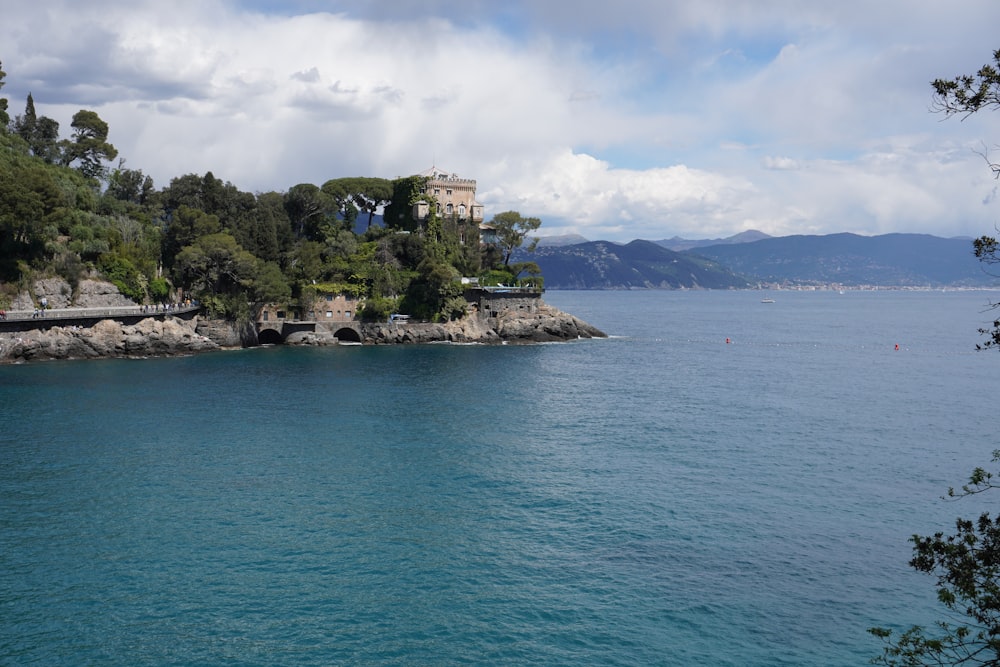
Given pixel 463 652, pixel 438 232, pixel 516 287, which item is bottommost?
pixel 463 652

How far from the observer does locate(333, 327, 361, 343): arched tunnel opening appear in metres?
93.1

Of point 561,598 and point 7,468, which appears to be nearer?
point 561,598

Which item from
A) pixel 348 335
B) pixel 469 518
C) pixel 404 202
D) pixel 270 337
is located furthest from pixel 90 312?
pixel 469 518

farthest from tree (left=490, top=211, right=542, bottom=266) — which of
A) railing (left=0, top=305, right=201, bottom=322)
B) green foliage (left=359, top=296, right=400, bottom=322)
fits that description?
railing (left=0, top=305, right=201, bottom=322)

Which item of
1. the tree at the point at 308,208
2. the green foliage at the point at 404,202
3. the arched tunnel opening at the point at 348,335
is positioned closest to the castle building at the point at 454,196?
the green foliage at the point at 404,202

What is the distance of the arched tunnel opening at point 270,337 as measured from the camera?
298ft

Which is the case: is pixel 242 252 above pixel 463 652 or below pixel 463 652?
above

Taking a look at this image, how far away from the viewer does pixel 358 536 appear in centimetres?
2906

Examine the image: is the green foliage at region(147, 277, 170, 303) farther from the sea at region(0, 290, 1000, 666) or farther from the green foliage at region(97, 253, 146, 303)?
the sea at region(0, 290, 1000, 666)

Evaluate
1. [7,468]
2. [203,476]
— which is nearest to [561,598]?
[203,476]

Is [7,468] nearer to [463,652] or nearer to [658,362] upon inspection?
[463,652]

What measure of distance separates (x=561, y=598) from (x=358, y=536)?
8.81m

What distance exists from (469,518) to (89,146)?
88978mm

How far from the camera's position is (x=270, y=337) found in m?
91.2
